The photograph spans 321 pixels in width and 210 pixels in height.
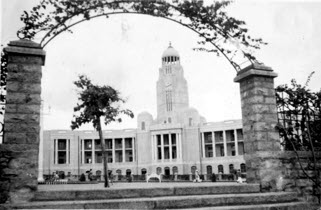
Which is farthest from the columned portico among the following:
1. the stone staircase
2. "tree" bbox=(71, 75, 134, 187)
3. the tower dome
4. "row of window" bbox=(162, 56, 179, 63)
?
the stone staircase

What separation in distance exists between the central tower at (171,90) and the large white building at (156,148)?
5.85ft

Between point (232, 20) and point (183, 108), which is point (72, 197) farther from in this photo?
point (183, 108)

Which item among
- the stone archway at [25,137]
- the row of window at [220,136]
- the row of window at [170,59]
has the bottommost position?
Result: the stone archway at [25,137]

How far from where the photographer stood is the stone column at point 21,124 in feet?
20.2

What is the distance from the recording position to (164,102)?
8081 cm

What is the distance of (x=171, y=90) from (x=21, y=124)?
244ft

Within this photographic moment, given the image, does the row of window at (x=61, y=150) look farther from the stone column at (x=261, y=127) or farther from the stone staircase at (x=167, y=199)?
the stone staircase at (x=167, y=199)

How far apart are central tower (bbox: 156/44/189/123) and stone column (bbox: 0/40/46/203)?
7210 centimetres

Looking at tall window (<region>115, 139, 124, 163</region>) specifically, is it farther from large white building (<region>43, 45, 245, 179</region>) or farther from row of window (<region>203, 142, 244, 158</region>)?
row of window (<region>203, 142, 244, 158</region>)

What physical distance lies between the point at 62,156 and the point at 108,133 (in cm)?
1145

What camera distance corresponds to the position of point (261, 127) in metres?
8.05

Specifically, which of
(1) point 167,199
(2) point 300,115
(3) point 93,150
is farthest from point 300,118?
(3) point 93,150

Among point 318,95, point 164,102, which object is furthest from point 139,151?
point 318,95

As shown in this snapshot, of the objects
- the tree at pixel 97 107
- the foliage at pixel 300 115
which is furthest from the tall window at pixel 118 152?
the foliage at pixel 300 115
